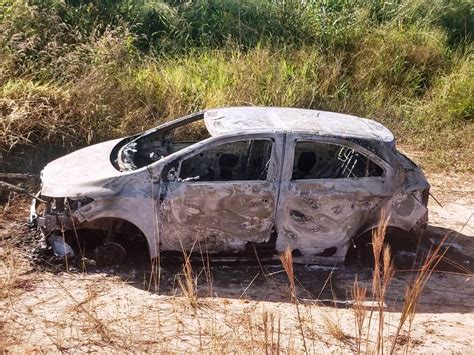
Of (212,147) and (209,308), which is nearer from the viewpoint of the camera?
(209,308)

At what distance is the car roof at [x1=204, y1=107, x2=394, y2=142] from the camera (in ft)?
23.6

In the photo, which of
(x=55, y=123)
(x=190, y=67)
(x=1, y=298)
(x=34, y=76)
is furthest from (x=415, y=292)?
(x=190, y=67)

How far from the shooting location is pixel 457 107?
1314cm

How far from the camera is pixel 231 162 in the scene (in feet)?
25.3

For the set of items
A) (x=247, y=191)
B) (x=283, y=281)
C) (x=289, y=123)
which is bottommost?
(x=283, y=281)

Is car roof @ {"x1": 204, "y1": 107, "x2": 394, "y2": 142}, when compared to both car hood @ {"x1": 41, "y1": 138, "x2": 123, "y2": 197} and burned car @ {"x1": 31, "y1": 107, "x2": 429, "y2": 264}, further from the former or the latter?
car hood @ {"x1": 41, "y1": 138, "x2": 123, "y2": 197}

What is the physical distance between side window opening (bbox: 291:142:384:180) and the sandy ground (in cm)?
104

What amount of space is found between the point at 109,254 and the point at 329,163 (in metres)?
2.58

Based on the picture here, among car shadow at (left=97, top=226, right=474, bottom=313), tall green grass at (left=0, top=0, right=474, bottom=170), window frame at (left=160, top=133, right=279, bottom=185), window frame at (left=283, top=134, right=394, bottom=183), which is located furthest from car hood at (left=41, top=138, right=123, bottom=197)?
tall green grass at (left=0, top=0, right=474, bottom=170)

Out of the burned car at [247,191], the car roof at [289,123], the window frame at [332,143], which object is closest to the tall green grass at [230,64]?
the burned car at [247,191]

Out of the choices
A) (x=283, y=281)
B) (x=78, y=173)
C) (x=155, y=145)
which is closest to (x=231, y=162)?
(x=155, y=145)

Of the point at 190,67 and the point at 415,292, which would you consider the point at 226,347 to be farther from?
the point at 190,67

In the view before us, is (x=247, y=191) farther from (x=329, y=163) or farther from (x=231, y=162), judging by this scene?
(x=329, y=163)

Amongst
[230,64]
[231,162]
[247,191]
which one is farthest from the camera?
[230,64]
